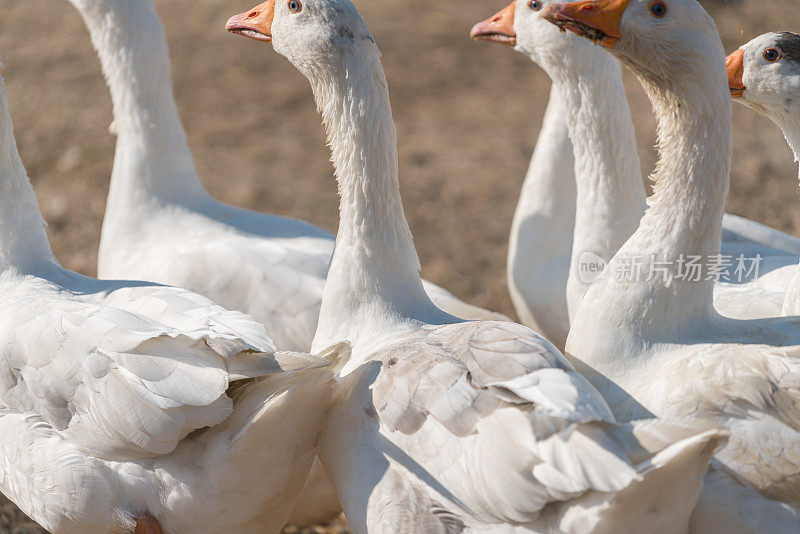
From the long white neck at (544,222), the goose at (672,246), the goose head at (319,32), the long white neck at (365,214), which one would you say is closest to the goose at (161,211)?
the long white neck at (544,222)

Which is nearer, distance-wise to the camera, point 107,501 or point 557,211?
point 107,501

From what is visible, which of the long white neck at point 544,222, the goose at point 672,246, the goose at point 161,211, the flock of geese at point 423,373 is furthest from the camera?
the long white neck at point 544,222

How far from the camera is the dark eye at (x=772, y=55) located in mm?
3667

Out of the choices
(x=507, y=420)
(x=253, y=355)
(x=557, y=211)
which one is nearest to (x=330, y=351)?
(x=253, y=355)

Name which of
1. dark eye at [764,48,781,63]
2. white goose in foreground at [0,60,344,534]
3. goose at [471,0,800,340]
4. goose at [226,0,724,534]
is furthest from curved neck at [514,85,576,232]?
white goose in foreground at [0,60,344,534]

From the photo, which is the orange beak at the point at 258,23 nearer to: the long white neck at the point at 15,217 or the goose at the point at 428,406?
the goose at the point at 428,406

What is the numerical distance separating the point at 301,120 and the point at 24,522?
553 centimetres

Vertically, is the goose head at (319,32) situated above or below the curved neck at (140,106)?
above

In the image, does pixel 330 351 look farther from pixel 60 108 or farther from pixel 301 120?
pixel 60 108

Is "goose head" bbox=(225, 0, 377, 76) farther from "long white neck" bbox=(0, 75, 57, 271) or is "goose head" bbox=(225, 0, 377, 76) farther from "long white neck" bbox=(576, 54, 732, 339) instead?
"long white neck" bbox=(0, 75, 57, 271)

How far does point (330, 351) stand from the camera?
3.03 metres

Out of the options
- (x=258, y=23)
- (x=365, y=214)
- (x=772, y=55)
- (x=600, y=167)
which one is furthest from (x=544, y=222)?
(x=258, y=23)

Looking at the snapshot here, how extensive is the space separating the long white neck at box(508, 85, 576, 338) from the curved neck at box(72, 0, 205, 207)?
5.56ft

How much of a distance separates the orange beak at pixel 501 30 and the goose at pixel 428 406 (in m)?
1.25
